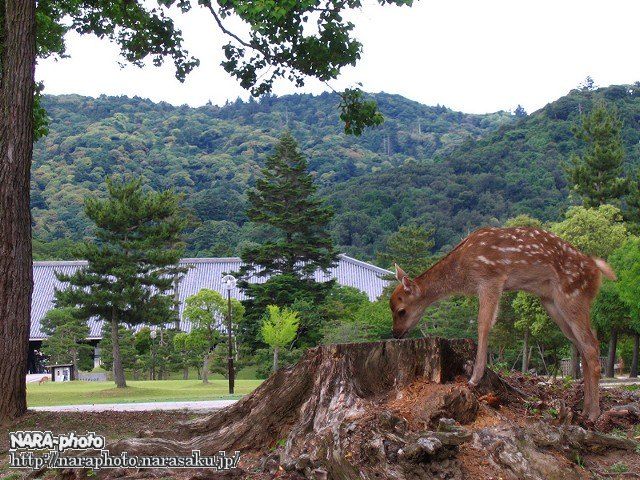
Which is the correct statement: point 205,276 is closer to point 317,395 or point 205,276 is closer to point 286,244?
point 286,244

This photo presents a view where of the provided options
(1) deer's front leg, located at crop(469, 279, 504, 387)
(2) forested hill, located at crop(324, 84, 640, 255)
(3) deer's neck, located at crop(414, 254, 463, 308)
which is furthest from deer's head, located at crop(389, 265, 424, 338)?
(2) forested hill, located at crop(324, 84, 640, 255)

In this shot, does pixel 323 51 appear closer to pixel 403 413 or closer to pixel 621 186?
pixel 403 413

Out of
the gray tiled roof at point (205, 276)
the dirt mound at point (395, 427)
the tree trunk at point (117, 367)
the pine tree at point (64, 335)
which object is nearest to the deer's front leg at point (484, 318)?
the dirt mound at point (395, 427)

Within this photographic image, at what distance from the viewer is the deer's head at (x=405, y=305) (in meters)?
7.34

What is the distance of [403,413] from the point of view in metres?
5.64

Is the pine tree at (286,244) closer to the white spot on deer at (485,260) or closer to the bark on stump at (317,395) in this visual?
the white spot on deer at (485,260)

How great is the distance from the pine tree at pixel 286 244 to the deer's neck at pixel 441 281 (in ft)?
Result: 98.1

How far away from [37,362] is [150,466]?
44.8 meters

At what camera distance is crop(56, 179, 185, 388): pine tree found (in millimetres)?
28281

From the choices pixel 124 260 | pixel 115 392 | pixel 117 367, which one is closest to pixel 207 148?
pixel 117 367

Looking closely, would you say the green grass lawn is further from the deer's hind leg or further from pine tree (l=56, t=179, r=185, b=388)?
the deer's hind leg

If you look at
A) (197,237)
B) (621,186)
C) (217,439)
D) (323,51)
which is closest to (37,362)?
(197,237)

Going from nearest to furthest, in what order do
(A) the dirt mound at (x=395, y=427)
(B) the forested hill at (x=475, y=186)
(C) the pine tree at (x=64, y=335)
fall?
1. (A) the dirt mound at (x=395, y=427)
2. (C) the pine tree at (x=64, y=335)
3. (B) the forested hill at (x=475, y=186)

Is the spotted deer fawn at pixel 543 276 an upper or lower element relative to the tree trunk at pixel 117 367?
upper
